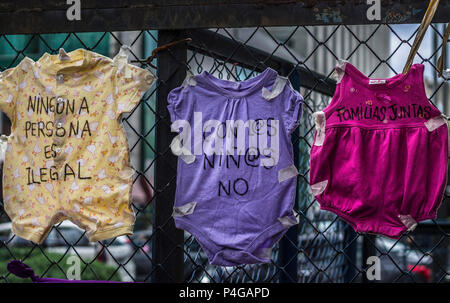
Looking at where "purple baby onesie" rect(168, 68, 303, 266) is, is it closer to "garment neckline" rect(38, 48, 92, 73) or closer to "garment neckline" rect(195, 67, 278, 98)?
"garment neckline" rect(195, 67, 278, 98)

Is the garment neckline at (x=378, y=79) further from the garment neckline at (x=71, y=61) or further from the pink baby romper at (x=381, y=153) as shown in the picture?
the garment neckline at (x=71, y=61)

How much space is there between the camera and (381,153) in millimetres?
1940

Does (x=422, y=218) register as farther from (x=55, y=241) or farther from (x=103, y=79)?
(x=55, y=241)

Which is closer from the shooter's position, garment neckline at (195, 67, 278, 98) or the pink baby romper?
the pink baby romper

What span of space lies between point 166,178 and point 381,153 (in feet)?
2.56

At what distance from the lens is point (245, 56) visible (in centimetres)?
255

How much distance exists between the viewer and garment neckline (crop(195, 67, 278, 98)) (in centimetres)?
208

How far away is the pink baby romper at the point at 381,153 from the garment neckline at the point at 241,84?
0.76 ft

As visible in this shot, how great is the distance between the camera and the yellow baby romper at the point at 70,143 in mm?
2154

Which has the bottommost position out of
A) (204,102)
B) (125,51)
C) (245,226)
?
(245,226)

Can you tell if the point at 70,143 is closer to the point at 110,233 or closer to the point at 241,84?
the point at 110,233

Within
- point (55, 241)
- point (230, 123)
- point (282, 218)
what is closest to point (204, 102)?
point (230, 123)

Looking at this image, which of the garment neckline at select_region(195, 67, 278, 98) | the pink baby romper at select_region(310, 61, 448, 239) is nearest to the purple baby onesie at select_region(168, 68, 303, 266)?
the garment neckline at select_region(195, 67, 278, 98)
